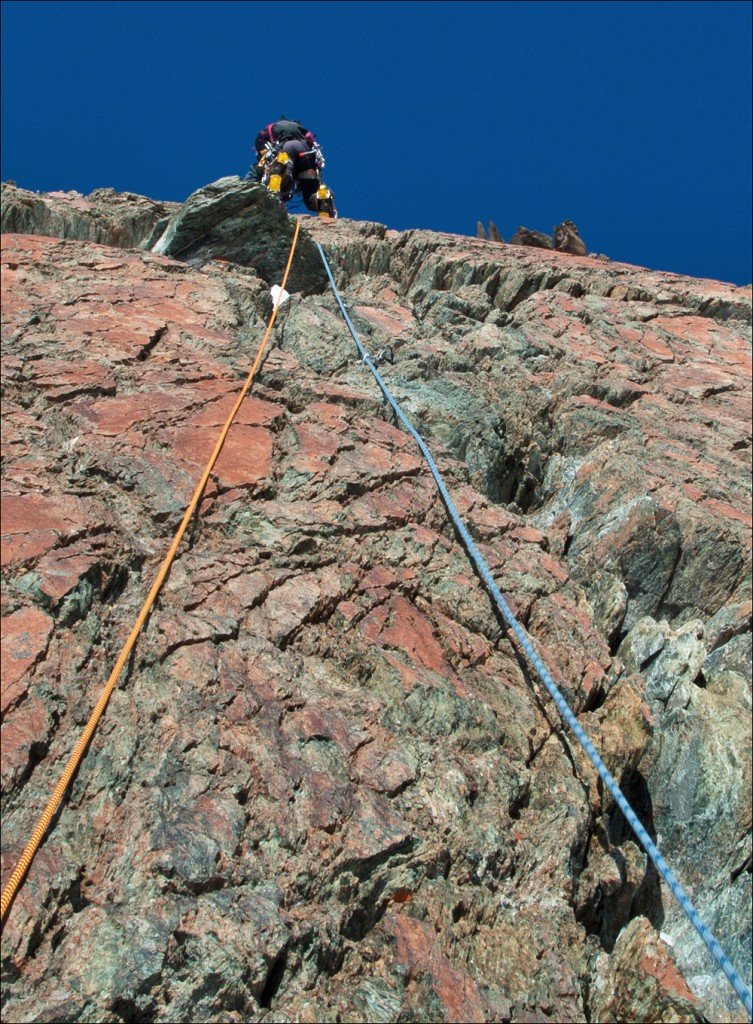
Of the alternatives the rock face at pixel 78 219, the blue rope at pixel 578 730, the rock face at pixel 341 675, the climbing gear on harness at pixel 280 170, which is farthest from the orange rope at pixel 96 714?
the climbing gear on harness at pixel 280 170

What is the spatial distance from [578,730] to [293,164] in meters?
15.0

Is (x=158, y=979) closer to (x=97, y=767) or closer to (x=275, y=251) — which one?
(x=97, y=767)

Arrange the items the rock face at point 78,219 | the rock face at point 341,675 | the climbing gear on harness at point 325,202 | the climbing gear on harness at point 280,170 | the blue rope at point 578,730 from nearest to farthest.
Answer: the blue rope at point 578,730, the rock face at point 341,675, the rock face at point 78,219, the climbing gear on harness at point 280,170, the climbing gear on harness at point 325,202

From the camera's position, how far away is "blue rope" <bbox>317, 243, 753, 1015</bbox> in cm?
364

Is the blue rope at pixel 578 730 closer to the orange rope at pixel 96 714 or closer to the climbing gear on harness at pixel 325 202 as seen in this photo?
the orange rope at pixel 96 714

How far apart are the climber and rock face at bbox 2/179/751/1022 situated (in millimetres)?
6952

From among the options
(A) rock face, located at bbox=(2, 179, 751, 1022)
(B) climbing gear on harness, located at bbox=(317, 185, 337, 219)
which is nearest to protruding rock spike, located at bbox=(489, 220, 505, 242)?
(B) climbing gear on harness, located at bbox=(317, 185, 337, 219)

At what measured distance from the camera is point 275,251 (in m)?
11.3

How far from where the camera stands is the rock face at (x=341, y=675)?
3.95 metres

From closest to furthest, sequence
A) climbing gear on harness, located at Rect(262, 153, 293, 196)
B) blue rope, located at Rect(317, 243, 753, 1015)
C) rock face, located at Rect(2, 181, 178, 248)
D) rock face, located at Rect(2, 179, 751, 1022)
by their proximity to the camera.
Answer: blue rope, located at Rect(317, 243, 753, 1015), rock face, located at Rect(2, 179, 751, 1022), rock face, located at Rect(2, 181, 178, 248), climbing gear on harness, located at Rect(262, 153, 293, 196)

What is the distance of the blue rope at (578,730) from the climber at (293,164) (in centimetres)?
837

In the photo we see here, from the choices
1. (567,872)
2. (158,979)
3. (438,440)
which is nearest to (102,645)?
(158,979)

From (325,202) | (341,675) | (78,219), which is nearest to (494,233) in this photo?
(325,202)

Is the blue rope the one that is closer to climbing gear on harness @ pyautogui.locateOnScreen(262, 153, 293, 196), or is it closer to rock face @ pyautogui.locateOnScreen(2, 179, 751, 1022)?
rock face @ pyautogui.locateOnScreen(2, 179, 751, 1022)
